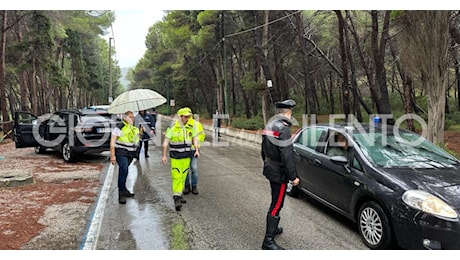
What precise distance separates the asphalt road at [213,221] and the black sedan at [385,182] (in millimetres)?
359

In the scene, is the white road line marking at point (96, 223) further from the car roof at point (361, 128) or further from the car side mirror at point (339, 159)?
the car roof at point (361, 128)

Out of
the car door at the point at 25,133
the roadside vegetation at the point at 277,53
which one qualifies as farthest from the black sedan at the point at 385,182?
the car door at the point at 25,133

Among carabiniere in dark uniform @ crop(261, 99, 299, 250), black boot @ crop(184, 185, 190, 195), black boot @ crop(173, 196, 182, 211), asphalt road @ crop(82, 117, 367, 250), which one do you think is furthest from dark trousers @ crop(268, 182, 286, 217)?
black boot @ crop(184, 185, 190, 195)

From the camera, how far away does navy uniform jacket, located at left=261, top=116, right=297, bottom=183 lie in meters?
4.26

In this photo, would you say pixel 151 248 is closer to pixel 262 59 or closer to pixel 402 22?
pixel 402 22

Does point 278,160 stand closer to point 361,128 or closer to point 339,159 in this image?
point 339,159

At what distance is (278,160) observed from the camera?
4.33 metres

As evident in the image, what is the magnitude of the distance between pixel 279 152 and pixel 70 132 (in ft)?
27.0

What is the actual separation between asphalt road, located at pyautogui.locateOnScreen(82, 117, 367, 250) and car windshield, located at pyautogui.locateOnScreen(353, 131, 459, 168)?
1072mm

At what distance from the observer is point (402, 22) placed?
34.6 feet

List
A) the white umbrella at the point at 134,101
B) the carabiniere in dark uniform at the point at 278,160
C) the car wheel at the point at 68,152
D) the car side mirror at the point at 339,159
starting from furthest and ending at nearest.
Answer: the car wheel at the point at 68,152
the white umbrella at the point at 134,101
the car side mirror at the point at 339,159
the carabiniere in dark uniform at the point at 278,160

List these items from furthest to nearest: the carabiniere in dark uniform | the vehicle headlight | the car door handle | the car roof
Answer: the car door handle → the car roof → the carabiniere in dark uniform → the vehicle headlight

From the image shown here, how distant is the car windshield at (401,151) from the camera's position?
15.9 ft

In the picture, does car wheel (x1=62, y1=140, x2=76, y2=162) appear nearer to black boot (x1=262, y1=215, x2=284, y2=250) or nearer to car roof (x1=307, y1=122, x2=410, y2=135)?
car roof (x1=307, y1=122, x2=410, y2=135)
